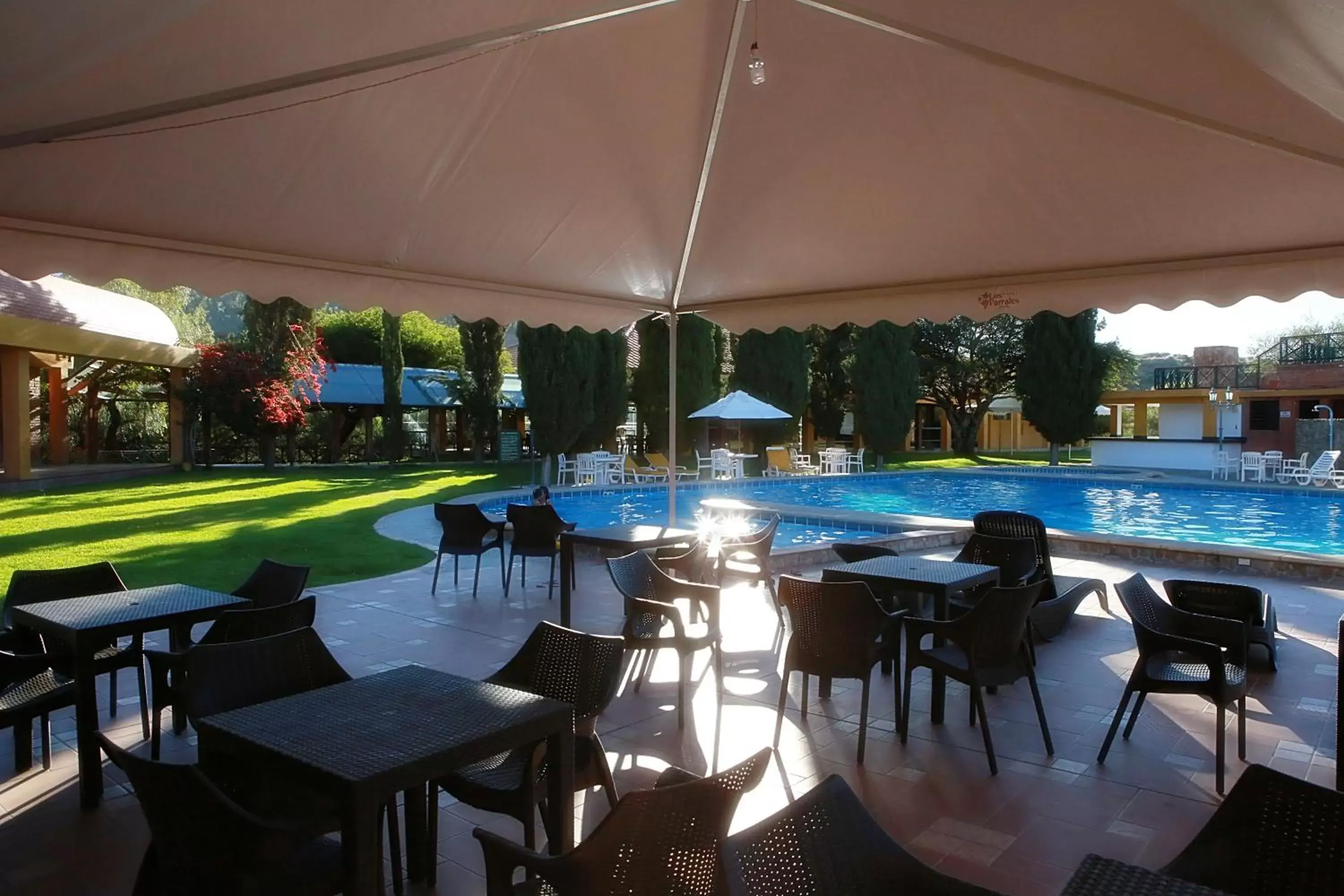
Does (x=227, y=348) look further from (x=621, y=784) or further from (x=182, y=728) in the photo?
(x=621, y=784)

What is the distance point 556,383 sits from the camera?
811 inches

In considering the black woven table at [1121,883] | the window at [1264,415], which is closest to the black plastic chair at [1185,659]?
the black woven table at [1121,883]

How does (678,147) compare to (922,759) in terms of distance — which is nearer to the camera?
(922,759)

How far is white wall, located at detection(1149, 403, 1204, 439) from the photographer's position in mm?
30094

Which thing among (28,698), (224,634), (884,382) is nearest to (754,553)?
(224,634)

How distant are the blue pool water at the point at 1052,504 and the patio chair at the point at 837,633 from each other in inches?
279

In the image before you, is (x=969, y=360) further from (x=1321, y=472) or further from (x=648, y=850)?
(x=648, y=850)

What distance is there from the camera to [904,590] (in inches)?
191

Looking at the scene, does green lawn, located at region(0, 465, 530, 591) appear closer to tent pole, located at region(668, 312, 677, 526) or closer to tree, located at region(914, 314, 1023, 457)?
tent pole, located at region(668, 312, 677, 526)

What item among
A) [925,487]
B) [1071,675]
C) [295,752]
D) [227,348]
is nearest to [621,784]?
[295,752]

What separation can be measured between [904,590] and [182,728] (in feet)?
12.4

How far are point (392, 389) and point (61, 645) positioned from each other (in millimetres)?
23466

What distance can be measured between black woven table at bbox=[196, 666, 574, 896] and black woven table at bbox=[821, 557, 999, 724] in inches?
98.7

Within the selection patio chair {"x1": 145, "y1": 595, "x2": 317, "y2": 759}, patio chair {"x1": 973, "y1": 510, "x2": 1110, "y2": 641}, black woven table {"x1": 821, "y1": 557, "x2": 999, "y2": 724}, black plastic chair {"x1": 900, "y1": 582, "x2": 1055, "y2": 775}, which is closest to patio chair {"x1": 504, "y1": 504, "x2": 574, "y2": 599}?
black woven table {"x1": 821, "y1": 557, "x2": 999, "y2": 724}
